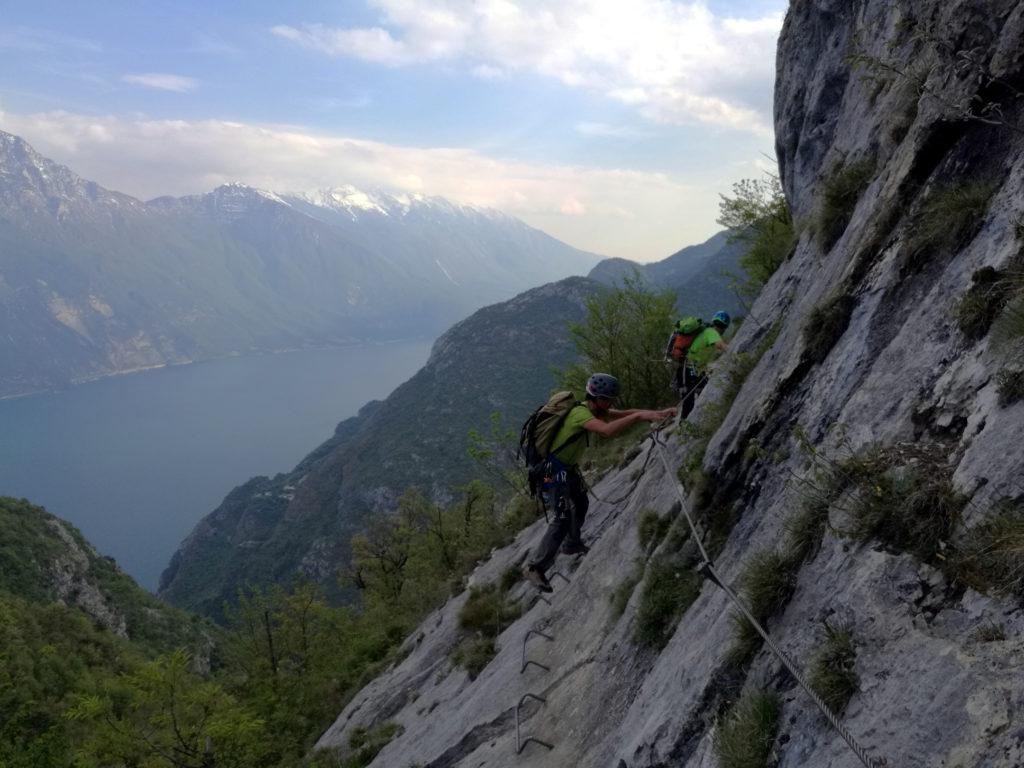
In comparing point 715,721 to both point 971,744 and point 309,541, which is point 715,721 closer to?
point 971,744

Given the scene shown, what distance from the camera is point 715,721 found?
502 centimetres

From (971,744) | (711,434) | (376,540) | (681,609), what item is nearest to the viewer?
(971,744)

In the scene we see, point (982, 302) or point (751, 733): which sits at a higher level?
point (982, 302)

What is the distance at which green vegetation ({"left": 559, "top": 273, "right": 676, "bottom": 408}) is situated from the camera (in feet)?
91.1

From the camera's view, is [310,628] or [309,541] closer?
[310,628]

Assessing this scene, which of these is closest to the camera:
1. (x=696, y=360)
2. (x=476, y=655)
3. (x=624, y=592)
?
(x=624, y=592)

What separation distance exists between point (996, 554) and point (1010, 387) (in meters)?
1.24

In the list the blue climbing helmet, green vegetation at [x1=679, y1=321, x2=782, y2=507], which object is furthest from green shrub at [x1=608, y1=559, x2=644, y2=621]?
the blue climbing helmet

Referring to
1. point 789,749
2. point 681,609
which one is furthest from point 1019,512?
point 681,609

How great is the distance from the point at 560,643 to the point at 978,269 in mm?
7452

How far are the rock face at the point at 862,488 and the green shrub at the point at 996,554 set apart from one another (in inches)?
2.9

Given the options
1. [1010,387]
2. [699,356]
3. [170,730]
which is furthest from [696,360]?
[170,730]

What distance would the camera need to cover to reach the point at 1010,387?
417 cm

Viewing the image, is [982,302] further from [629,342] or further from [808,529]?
[629,342]
